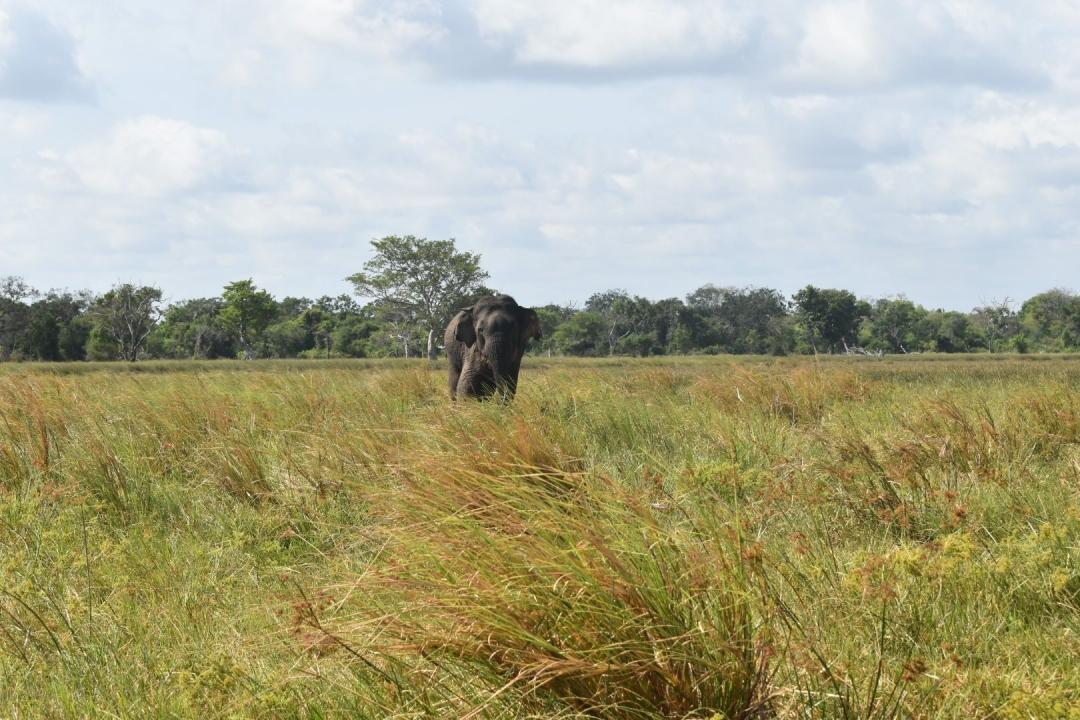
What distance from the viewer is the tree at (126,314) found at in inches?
2330

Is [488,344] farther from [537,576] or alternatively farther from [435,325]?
[435,325]

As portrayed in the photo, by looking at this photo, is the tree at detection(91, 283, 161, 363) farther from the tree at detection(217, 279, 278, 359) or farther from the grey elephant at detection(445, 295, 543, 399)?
the grey elephant at detection(445, 295, 543, 399)

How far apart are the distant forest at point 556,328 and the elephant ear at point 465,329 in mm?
45193

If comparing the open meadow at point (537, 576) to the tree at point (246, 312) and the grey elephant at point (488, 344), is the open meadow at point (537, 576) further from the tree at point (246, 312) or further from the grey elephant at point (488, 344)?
the tree at point (246, 312)

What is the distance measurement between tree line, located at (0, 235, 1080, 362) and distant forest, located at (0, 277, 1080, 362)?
3.6 inches

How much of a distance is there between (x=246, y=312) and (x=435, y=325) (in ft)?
45.1

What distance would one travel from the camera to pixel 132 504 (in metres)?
5.86

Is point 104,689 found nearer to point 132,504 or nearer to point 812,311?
point 132,504

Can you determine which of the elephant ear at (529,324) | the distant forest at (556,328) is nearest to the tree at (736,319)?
the distant forest at (556,328)

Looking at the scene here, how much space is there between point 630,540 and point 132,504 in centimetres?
397

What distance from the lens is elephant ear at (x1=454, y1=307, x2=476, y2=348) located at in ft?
33.7

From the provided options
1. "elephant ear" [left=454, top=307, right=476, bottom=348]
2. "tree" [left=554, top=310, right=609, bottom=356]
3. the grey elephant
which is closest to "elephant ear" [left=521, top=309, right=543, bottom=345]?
the grey elephant

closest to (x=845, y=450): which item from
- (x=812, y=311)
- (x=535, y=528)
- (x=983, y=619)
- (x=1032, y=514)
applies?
(x=1032, y=514)

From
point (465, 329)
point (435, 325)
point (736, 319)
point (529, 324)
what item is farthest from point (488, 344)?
point (736, 319)
